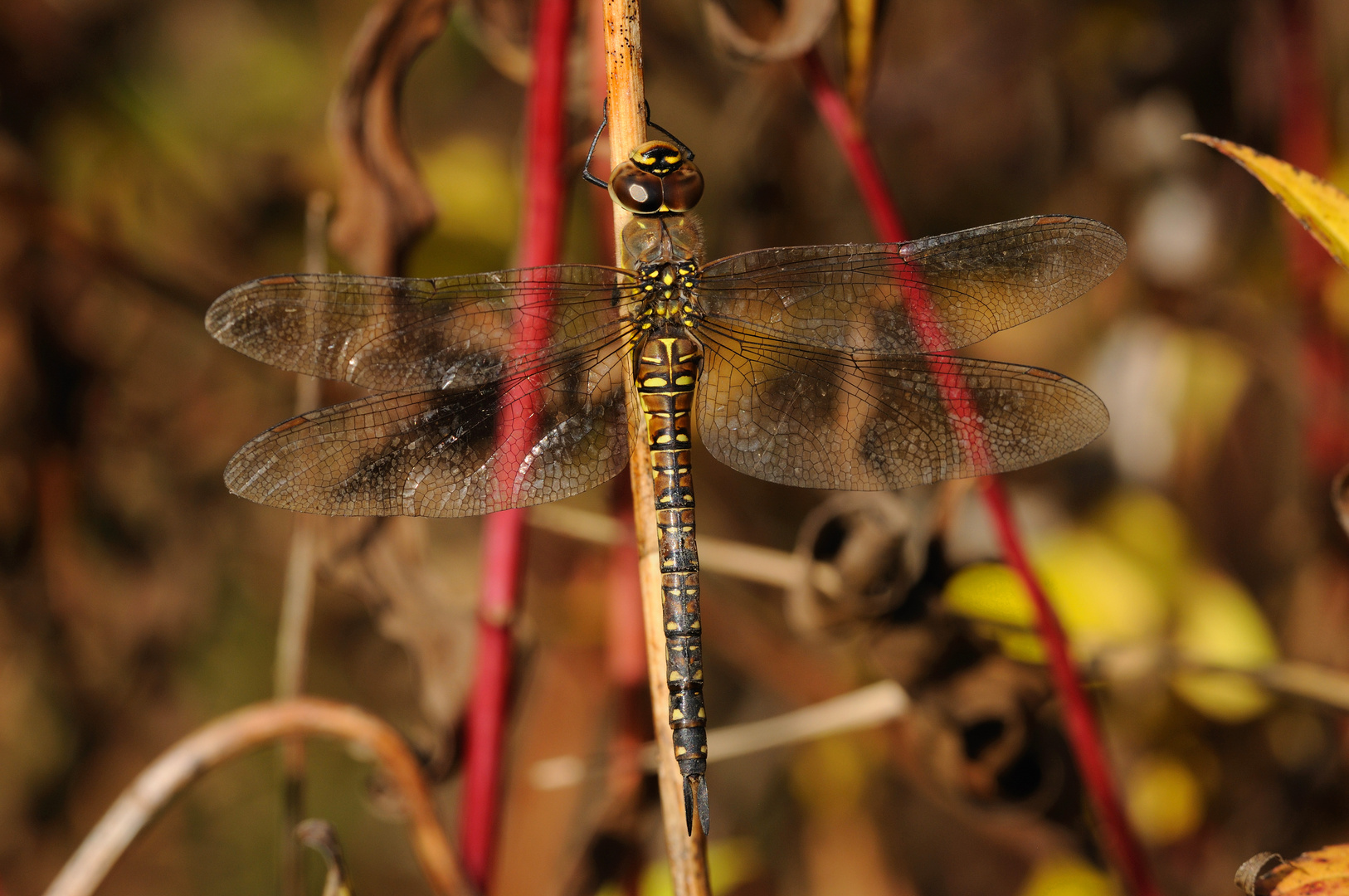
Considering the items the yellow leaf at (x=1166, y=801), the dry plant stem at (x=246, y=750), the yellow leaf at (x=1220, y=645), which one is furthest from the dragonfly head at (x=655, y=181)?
the yellow leaf at (x=1166, y=801)

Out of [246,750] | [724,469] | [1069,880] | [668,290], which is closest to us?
[246,750]

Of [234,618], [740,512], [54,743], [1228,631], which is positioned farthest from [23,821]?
[1228,631]

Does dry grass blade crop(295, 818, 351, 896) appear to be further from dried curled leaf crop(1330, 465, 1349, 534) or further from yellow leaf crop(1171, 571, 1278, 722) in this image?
yellow leaf crop(1171, 571, 1278, 722)

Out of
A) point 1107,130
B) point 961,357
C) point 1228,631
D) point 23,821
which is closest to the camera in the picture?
point 961,357

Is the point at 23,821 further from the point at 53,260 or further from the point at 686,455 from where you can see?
the point at 686,455

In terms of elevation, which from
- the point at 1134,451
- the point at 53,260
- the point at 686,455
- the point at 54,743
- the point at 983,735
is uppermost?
the point at 53,260

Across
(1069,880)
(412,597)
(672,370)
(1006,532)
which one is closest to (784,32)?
(672,370)

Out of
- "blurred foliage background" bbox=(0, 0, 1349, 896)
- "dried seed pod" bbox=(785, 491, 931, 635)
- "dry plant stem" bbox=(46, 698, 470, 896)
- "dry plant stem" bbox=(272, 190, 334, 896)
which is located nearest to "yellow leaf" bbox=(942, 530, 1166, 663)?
"blurred foliage background" bbox=(0, 0, 1349, 896)

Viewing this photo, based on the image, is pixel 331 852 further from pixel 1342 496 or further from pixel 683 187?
pixel 1342 496
